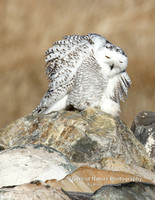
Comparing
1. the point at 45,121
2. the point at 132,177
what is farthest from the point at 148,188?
the point at 45,121

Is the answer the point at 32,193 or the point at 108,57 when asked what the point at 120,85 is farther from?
the point at 32,193

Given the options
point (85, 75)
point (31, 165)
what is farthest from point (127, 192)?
point (85, 75)

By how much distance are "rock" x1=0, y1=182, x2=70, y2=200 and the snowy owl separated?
8.81 feet

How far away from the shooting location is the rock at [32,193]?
2770mm

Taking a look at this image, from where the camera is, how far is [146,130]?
6719 millimetres

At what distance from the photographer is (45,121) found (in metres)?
5.43

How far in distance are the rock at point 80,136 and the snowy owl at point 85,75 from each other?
0.62 ft

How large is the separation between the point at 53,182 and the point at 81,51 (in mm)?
2501

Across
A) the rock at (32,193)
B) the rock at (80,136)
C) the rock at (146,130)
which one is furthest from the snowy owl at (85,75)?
the rock at (32,193)

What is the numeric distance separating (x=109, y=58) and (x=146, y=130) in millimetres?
1625

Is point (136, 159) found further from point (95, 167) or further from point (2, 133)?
point (2, 133)

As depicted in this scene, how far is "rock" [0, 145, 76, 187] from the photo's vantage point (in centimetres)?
363

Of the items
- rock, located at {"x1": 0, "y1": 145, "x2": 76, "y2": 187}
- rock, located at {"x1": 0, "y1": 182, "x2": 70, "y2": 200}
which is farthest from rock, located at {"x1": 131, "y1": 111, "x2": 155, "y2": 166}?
rock, located at {"x1": 0, "y1": 182, "x2": 70, "y2": 200}

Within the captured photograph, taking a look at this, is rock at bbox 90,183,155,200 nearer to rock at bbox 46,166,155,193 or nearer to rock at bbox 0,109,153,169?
rock at bbox 46,166,155,193
